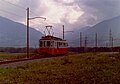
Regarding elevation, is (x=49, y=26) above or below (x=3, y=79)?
above

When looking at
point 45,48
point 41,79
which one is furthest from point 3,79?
point 45,48

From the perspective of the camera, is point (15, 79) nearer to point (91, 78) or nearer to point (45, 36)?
point (91, 78)

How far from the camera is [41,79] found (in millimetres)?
18609

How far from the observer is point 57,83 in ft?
55.1

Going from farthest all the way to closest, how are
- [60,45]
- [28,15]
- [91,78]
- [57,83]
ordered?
[60,45] → [28,15] → [91,78] → [57,83]

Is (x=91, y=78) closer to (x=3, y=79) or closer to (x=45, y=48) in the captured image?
(x=3, y=79)

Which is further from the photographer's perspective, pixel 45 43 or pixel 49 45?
pixel 45 43

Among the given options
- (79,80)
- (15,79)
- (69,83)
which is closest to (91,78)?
(79,80)

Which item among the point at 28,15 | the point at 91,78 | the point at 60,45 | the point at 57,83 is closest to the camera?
the point at 57,83

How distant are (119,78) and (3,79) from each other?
7157 mm

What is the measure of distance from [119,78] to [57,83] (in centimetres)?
375

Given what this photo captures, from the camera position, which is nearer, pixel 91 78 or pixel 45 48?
pixel 91 78

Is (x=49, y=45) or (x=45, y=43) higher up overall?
(x=45, y=43)

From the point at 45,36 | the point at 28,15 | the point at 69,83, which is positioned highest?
the point at 28,15
